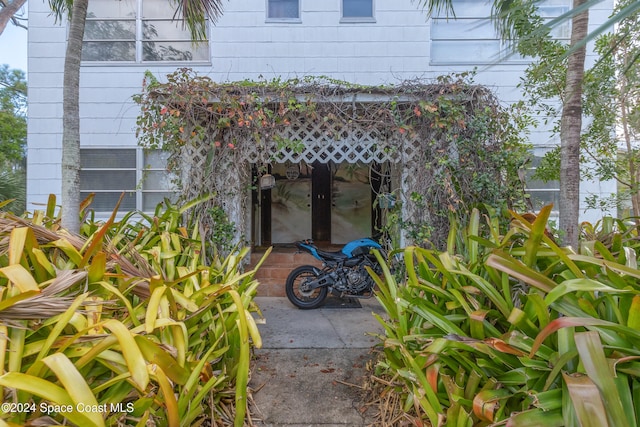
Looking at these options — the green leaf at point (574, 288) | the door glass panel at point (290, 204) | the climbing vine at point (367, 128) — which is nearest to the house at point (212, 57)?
the climbing vine at point (367, 128)

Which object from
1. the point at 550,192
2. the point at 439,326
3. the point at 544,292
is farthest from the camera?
the point at 550,192

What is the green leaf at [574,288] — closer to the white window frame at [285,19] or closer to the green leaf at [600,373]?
the green leaf at [600,373]

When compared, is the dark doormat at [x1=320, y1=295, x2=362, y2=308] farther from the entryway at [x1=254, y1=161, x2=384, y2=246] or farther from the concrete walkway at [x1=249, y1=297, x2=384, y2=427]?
the entryway at [x1=254, y1=161, x2=384, y2=246]

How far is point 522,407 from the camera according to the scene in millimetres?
1623

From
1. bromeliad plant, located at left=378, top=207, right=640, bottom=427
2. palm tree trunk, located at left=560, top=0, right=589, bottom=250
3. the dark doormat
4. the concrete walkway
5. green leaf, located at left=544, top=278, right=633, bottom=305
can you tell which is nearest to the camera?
bromeliad plant, located at left=378, top=207, right=640, bottom=427

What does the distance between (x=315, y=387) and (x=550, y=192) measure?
528 cm

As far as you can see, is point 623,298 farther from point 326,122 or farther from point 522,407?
point 326,122

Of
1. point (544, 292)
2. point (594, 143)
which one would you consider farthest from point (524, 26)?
point (544, 292)

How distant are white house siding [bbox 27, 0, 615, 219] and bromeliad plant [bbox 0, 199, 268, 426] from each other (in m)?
3.88

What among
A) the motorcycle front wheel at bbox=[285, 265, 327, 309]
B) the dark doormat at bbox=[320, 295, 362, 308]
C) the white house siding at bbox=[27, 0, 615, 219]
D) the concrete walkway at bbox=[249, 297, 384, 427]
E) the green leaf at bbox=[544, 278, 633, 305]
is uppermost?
the white house siding at bbox=[27, 0, 615, 219]

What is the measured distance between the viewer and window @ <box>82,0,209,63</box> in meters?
5.61

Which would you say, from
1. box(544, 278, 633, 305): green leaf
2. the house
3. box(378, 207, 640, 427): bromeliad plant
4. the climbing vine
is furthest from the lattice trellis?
box(544, 278, 633, 305): green leaf

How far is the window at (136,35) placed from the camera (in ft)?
18.4

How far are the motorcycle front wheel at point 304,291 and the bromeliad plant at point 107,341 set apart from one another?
1921 millimetres
